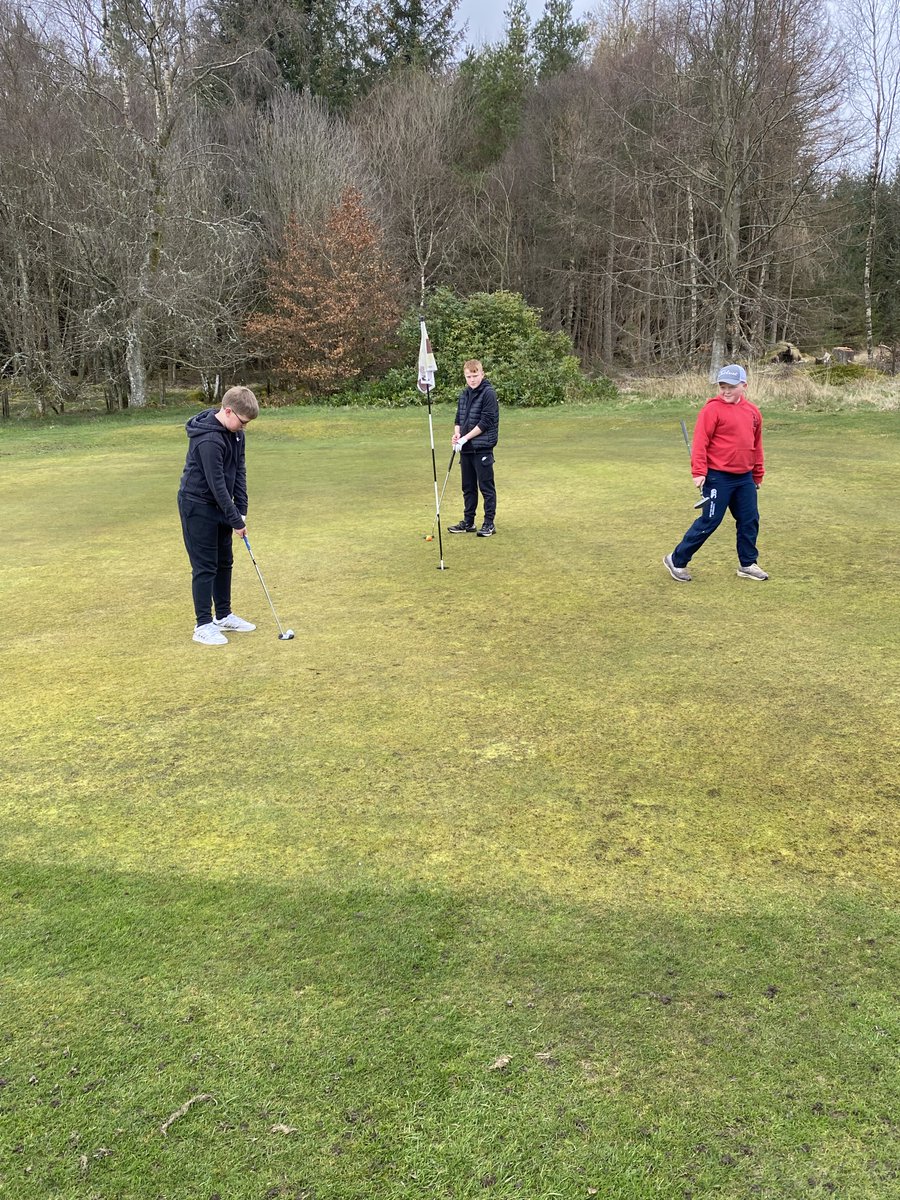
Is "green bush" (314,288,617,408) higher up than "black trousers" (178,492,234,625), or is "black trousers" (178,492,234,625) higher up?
"green bush" (314,288,617,408)

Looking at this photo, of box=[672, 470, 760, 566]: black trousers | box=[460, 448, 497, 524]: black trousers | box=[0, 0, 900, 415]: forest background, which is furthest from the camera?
box=[0, 0, 900, 415]: forest background

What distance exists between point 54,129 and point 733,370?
21865 millimetres

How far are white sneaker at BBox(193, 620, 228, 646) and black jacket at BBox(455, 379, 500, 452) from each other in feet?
Result: 13.2

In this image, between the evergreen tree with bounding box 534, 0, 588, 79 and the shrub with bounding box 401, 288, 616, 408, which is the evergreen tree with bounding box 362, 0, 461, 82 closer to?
the evergreen tree with bounding box 534, 0, 588, 79

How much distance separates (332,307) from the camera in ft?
86.8

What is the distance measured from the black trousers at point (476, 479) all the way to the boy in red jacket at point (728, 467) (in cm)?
245

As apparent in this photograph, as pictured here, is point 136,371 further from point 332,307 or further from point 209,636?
point 209,636

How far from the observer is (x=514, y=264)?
40.0 metres

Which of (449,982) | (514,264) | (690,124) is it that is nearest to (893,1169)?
(449,982)

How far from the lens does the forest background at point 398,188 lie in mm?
23375

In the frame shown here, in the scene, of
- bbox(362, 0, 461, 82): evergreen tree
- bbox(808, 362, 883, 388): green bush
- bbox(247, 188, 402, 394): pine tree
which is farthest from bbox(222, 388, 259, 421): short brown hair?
bbox(362, 0, 461, 82): evergreen tree

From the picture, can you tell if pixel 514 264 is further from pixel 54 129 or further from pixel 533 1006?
pixel 533 1006

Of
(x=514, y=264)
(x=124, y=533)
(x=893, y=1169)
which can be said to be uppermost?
(x=514, y=264)

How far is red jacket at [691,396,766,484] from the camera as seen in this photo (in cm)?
756
